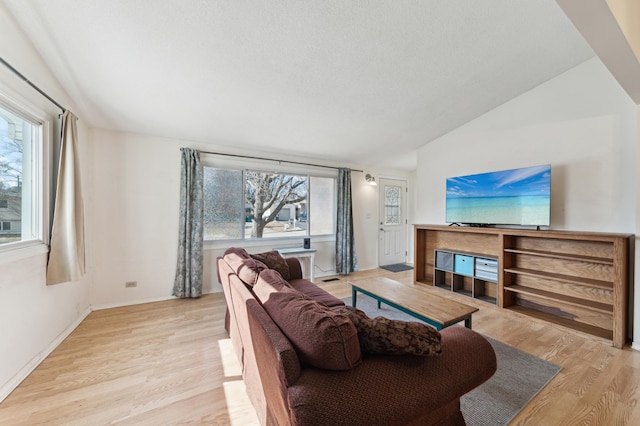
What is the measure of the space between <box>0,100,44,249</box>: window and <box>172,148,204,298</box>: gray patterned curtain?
1.39m

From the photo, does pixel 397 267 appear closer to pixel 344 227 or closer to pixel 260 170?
pixel 344 227

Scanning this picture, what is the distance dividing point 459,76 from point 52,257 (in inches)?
169

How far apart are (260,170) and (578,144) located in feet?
13.4

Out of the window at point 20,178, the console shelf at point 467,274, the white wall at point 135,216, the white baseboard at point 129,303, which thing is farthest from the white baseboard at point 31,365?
the console shelf at point 467,274

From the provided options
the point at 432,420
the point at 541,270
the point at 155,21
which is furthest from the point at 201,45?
the point at 541,270

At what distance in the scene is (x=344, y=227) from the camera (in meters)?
4.73

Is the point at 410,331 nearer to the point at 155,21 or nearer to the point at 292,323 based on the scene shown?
the point at 292,323

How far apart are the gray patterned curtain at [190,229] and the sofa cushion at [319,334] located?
8.87 ft

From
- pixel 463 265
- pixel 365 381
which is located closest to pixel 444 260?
pixel 463 265

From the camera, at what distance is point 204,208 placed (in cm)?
373

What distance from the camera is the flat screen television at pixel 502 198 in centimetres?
287

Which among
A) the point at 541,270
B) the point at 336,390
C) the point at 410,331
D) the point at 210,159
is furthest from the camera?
the point at 210,159

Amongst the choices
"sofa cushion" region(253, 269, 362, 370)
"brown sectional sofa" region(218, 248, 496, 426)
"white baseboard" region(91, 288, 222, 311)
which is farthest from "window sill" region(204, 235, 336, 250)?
"sofa cushion" region(253, 269, 362, 370)

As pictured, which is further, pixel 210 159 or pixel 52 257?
pixel 210 159
